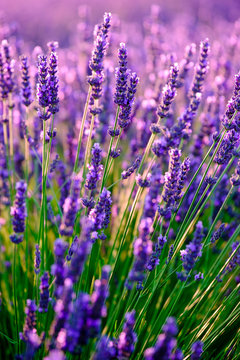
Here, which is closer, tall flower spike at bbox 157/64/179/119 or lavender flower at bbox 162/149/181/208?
lavender flower at bbox 162/149/181/208

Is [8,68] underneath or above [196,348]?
above

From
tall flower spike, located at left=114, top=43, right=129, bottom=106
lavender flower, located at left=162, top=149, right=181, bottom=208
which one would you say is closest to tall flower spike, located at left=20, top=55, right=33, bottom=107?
tall flower spike, located at left=114, top=43, right=129, bottom=106

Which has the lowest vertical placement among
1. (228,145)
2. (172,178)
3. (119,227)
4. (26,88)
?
(119,227)

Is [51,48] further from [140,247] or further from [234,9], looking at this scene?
[234,9]

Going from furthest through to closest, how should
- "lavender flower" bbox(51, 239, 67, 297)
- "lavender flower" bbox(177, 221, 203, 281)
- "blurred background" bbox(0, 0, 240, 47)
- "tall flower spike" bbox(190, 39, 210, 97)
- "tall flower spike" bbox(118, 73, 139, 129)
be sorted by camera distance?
"blurred background" bbox(0, 0, 240, 47) → "tall flower spike" bbox(190, 39, 210, 97) → "tall flower spike" bbox(118, 73, 139, 129) → "lavender flower" bbox(177, 221, 203, 281) → "lavender flower" bbox(51, 239, 67, 297)

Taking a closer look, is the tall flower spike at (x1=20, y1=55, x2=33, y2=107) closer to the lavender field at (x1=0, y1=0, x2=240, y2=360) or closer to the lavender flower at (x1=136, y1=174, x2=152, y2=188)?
the lavender field at (x1=0, y1=0, x2=240, y2=360)

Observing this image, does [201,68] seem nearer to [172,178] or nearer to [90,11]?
[172,178]

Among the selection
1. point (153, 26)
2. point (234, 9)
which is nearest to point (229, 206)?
point (153, 26)

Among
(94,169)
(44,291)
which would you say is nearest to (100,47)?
(94,169)
